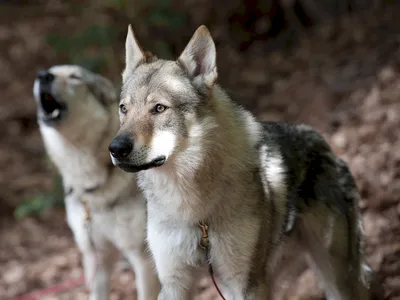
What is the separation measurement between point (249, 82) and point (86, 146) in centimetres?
Answer: 542

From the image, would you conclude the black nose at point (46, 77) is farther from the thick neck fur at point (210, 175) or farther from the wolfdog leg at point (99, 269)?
the thick neck fur at point (210, 175)

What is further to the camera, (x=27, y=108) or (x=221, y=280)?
(x=27, y=108)

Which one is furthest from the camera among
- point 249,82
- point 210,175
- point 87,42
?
point 249,82

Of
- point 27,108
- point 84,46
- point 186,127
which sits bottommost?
point 27,108

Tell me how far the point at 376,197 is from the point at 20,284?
4.25 meters

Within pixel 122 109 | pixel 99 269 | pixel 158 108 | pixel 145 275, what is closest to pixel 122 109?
pixel 122 109

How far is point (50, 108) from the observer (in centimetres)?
510

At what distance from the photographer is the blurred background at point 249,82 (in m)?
6.16

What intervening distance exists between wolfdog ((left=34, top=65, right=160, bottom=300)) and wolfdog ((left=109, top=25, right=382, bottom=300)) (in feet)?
3.85

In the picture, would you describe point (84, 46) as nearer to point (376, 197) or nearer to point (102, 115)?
point (102, 115)

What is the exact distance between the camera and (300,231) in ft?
13.4

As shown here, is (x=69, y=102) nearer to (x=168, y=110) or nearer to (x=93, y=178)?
(x=93, y=178)

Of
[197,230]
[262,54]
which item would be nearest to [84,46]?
[262,54]

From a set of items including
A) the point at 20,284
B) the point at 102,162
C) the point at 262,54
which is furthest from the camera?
the point at 262,54
